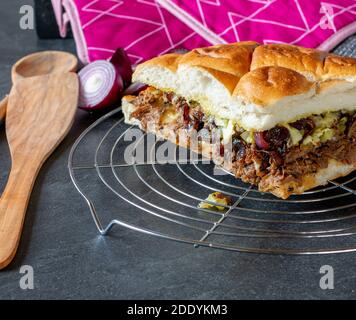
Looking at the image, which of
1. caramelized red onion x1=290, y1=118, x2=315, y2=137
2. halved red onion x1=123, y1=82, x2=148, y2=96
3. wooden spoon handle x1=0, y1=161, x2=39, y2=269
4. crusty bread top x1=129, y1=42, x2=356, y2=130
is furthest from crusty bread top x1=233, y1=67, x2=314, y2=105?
halved red onion x1=123, y1=82, x2=148, y2=96

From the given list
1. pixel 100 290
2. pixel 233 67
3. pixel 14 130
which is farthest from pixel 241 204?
pixel 14 130

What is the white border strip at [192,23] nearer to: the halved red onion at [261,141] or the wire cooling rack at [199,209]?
the wire cooling rack at [199,209]

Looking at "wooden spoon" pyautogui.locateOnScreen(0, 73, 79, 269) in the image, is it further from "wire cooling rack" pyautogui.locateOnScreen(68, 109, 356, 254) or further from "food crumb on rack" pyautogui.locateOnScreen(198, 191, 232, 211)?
"food crumb on rack" pyautogui.locateOnScreen(198, 191, 232, 211)

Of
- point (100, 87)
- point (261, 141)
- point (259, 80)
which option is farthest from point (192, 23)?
point (261, 141)

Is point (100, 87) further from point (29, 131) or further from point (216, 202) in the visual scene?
point (216, 202)

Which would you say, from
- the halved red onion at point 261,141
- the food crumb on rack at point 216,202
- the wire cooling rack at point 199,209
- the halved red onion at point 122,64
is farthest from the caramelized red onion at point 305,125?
the halved red onion at point 122,64

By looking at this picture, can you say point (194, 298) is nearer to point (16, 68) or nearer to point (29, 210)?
point (29, 210)
